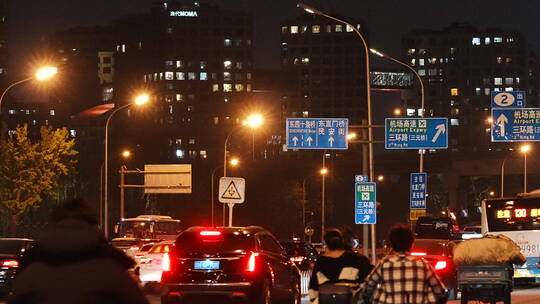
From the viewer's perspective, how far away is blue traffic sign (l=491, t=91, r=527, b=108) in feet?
144

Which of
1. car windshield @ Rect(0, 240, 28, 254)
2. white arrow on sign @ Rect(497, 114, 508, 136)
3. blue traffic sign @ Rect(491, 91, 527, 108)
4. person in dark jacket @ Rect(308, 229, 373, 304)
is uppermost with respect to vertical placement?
blue traffic sign @ Rect(491, 91, 527, 108)

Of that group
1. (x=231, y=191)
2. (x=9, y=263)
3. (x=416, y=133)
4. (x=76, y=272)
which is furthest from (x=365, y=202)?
Answer: (x=76, y=272)

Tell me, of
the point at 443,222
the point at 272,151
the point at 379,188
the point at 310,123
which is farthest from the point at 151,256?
the point at 272,151

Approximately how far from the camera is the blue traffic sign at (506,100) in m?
43.8

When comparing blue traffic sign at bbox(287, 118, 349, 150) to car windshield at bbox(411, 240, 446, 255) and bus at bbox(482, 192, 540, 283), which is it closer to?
bus at bbox(482, 192, 540, 283)

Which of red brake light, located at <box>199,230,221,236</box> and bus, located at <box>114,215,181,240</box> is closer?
red brake light, located at <box>199,230,221,236</box>

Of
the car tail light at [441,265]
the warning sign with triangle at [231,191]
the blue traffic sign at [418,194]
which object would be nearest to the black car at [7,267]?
the warning sign with triangle at [231,191]

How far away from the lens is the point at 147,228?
190 feet

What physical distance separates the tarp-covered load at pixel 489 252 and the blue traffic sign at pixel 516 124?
973 inches

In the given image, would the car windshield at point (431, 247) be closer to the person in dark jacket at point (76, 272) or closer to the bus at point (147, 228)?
the person in dark jacket at point (76, 272)

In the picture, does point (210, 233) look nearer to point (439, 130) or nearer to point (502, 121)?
point (439, 130)

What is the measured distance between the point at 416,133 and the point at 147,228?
69.9 ft

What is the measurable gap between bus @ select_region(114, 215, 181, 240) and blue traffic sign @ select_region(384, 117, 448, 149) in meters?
19.2

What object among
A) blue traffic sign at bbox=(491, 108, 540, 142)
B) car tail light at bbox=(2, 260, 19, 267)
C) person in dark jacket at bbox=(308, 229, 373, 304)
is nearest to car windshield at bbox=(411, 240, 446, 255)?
car tail light at bbox=(2, 260, 19, 267)
